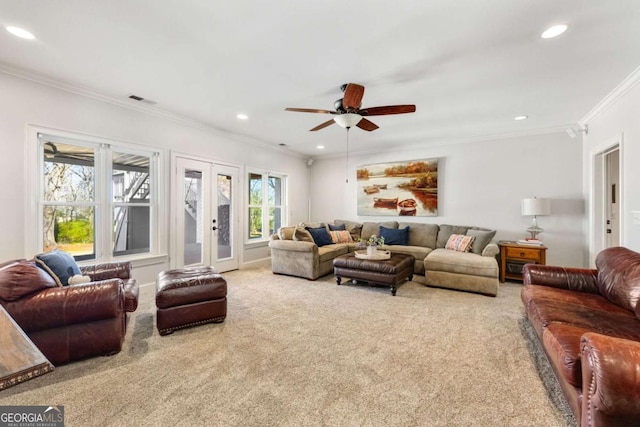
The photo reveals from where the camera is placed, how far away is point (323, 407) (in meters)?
1.67

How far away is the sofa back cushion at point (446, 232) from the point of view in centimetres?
518

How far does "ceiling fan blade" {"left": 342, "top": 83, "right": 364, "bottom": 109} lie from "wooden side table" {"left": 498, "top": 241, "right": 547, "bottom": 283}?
3519 millimetres

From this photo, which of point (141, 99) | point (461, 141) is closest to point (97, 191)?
point (141, 99)

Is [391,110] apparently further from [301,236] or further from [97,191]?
[97,191]

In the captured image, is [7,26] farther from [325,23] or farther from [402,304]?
[402,304]

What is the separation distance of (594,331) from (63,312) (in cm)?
368

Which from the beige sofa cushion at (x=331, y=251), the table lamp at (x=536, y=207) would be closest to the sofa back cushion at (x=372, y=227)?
the beige sofa cushion at (x=331, y=251)

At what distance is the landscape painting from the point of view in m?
5.70

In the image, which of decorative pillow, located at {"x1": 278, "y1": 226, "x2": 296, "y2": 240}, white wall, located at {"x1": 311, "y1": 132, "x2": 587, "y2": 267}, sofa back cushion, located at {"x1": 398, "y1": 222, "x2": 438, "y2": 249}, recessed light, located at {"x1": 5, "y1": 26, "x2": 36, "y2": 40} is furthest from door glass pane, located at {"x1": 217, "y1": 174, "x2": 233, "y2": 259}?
sofa back cushion, located at {"x1": 398, "y1": 222, "x2": 438, "y2": 249}


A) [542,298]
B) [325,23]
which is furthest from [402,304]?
[325,23]

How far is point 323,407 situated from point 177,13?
288 cm

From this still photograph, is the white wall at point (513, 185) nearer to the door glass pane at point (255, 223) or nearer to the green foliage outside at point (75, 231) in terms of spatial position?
the door glass pane at point (255, 223)

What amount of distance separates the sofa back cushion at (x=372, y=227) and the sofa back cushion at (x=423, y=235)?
1.35 ft

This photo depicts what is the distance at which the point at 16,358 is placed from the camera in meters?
0.95
